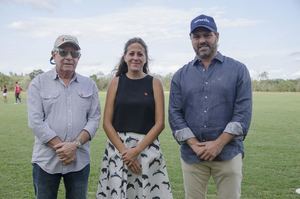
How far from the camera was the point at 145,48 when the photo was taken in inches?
180

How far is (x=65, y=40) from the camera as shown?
422cm

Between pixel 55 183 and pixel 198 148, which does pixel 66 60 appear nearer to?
pixel 55 183

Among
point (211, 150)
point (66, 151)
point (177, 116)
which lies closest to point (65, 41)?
point (66, 151)

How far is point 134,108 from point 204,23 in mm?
1085

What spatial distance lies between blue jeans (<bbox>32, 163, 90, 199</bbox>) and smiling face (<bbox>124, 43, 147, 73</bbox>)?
111cm

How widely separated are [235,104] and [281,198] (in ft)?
9.90

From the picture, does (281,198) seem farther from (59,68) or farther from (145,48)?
(59,68)

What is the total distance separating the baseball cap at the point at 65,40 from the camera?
4223 millimetres

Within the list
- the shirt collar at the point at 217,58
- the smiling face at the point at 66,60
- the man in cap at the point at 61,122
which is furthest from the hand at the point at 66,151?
the shirt collar at the point at 217,58

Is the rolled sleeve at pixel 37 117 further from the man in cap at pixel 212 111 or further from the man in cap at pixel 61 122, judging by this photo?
the man in cap at pixel 212 111

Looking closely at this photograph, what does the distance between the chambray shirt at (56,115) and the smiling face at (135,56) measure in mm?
539

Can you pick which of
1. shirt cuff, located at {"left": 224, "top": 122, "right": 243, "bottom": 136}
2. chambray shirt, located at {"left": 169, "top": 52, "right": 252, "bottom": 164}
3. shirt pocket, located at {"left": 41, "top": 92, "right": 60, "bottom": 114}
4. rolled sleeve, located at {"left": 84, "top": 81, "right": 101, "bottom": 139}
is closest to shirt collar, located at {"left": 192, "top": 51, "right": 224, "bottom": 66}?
chambray shirt, located at {"left": 169, "top": 52, "right": 252, "bottom": 164}

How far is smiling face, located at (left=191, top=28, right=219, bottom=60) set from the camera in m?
4.29

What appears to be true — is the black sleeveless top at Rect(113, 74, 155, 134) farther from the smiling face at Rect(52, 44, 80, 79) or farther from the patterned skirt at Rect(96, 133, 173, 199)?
the smiling face at Rect(52, 44, 80, 79)
